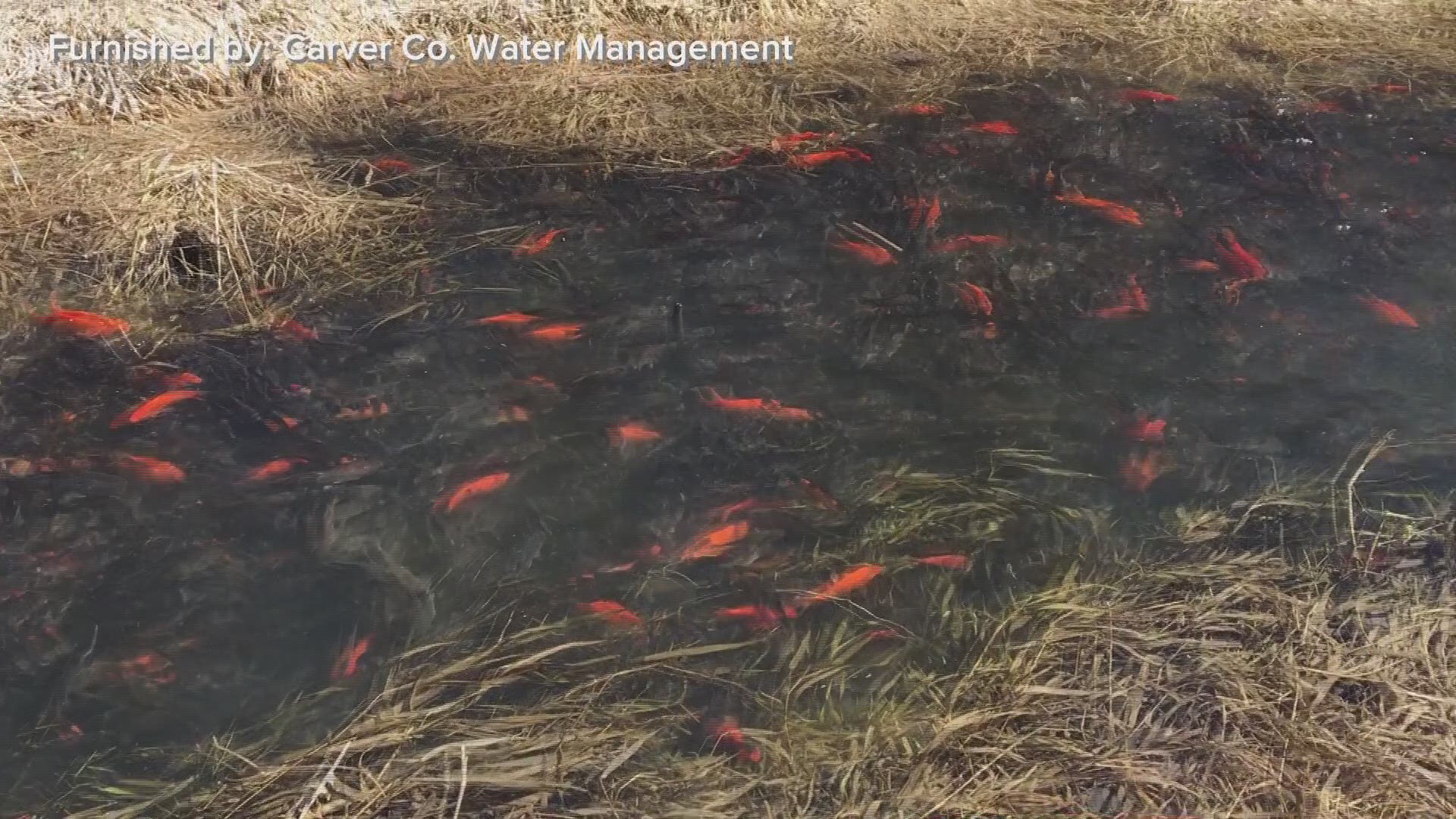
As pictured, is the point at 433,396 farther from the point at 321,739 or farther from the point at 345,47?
the point at 345,47

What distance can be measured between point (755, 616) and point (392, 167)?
2947 mm

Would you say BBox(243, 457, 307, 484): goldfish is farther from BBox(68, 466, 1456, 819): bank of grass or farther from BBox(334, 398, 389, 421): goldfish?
BBox(68, 466, 1456, 819): bank of grass

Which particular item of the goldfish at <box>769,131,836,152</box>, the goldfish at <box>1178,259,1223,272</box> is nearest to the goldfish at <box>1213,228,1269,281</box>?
the goldfish at <box>1178,259,1223,272</box>

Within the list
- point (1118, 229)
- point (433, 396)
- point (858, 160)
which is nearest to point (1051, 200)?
point (1118, 229)

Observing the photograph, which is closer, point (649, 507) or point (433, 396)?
point (649, 507)

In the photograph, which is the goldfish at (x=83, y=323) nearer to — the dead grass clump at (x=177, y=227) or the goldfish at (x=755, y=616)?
the dead grass clump at (x=177, y=227)

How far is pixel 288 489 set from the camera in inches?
142

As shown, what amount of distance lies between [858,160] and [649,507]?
229 centimetres

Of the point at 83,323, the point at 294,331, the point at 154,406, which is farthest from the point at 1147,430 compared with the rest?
the point at 83,323

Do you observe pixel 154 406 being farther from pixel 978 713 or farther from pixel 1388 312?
pixel 1388 312

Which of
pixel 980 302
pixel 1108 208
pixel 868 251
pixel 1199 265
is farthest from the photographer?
pixel 1108 208

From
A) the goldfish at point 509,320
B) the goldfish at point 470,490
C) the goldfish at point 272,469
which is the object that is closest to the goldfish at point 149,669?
the goldfish at point 272,469

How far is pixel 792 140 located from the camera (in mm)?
5250

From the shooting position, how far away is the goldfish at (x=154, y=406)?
12.6 ft
